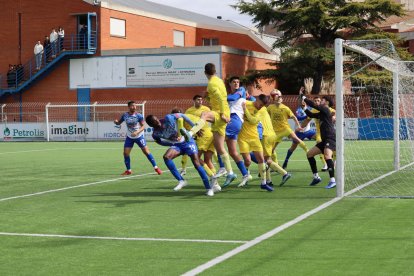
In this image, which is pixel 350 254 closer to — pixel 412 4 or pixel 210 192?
pixel 210 192

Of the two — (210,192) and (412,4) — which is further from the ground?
(412,4)

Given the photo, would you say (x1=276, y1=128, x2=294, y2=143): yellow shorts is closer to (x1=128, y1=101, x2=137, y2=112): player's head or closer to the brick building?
(x1=128, y1=101, x2=137, y2=112): player's head

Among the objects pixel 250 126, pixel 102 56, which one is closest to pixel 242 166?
pixel 250 126

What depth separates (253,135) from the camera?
1452cm

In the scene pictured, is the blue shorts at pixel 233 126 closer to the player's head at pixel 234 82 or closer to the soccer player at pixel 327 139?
the player's head at pixel 234 82

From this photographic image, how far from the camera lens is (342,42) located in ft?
44.1

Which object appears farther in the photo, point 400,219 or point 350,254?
point 400,219

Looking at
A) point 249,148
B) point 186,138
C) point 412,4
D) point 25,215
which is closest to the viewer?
point 25,215

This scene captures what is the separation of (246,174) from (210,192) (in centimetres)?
149

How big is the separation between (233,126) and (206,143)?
100cm

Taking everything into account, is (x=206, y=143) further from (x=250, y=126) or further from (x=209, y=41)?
(x=209, y=41)

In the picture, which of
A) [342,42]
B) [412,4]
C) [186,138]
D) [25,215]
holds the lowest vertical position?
[25,215]

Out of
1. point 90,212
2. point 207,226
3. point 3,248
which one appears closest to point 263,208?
point 207,226

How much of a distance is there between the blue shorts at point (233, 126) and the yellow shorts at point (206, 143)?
72 centimetres
